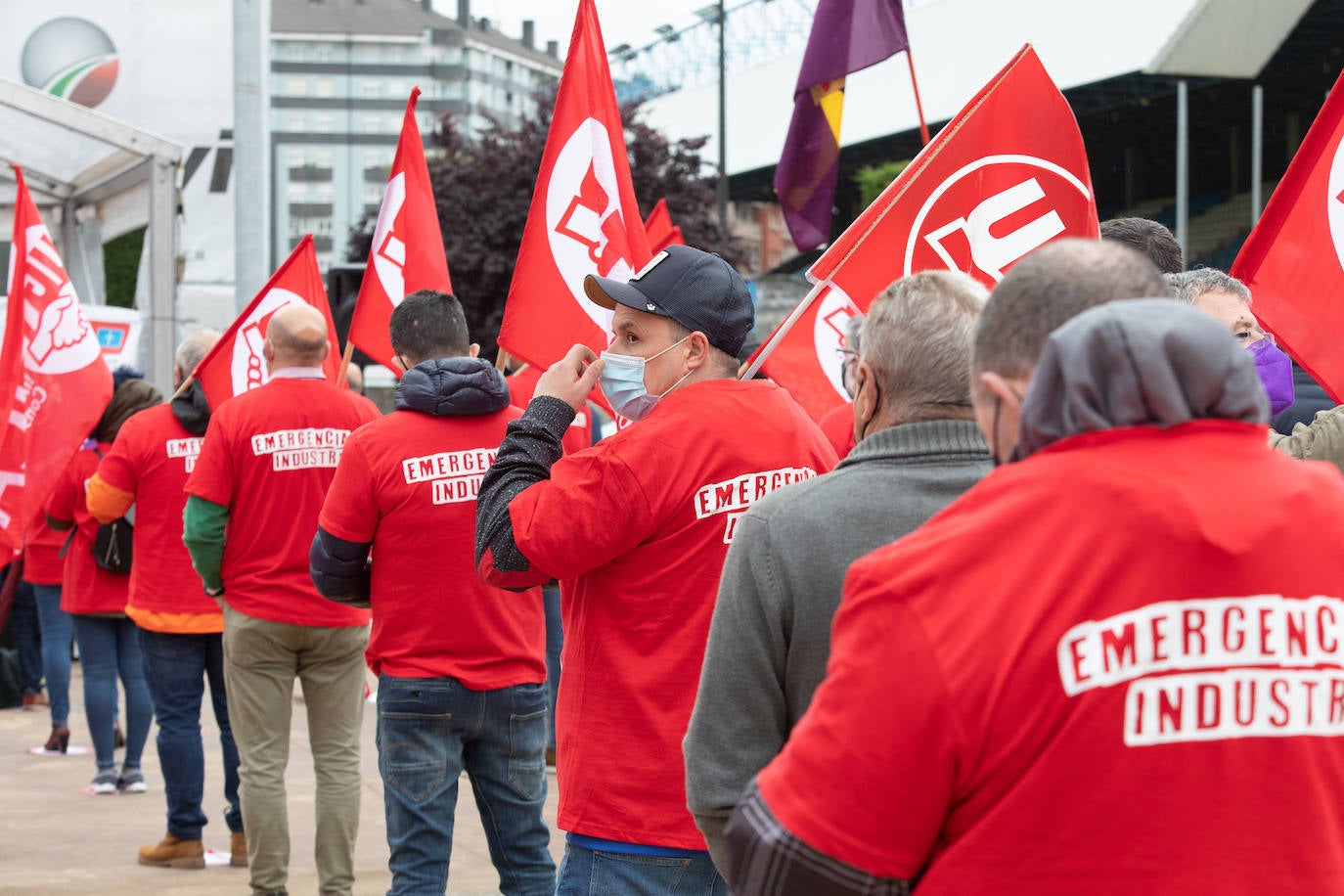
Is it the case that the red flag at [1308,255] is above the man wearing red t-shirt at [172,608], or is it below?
above

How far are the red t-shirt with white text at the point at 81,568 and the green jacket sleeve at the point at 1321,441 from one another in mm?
5568

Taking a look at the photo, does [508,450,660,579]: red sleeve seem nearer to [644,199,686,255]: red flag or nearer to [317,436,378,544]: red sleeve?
[317,436,378,544]: red sleeve

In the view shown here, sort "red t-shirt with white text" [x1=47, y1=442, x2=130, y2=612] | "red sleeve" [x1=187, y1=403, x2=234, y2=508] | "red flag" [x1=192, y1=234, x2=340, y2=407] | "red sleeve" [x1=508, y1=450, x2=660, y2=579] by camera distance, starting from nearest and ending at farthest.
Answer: "red sleeve" [x1=508, y1=450, x2=660, y2=579] → "red sleeve" [x1=187, y1=403, x2=234, y2=508] → "red flag" [x1=192, y1=234, x2=340, y2=407] → "red t-shirt with white text" [x1=47, y1=442, x2=130, y2=612]

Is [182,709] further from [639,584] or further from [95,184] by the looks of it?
[95,184]

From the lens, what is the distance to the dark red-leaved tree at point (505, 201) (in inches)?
1050

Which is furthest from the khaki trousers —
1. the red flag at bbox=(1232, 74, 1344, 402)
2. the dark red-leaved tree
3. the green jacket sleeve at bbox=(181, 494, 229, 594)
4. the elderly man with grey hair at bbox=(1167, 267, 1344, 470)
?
the dark red-leaved tree

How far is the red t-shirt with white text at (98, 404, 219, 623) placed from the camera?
646 cm

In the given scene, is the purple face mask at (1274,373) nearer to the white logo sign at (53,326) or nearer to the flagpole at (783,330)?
the flagpole at (783,330)

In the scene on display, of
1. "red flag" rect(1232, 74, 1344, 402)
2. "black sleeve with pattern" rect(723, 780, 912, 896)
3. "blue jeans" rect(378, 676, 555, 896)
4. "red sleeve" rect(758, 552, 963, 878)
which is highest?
"red flag" rect(1232, 74, 1344, 402)

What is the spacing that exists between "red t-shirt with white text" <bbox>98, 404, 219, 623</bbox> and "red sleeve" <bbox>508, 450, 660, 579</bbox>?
3.77 metres

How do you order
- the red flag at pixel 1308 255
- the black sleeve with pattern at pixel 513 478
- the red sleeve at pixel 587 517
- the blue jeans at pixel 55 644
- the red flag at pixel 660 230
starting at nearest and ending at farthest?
the red sleeve at pixel 587 517
the black sleeve with pattern at pixel 513 478
the red flag at pixel 1308 255
the blue jeans at pixel 55 644
the red flag at pixel 660 230

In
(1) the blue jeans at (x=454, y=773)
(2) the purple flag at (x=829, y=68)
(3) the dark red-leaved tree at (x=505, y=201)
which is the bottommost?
(1) the blue jeans at (x=454, y=773)

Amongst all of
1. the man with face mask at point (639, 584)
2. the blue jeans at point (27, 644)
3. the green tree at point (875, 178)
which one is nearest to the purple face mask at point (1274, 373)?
the man with face mask at point (639, 584)

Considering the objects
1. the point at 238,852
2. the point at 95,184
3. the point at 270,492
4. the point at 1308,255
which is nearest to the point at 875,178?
the point at 95,184
